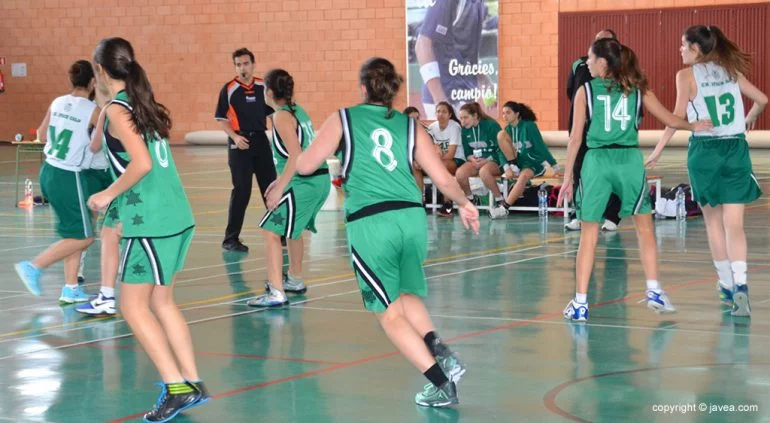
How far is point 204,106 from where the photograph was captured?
106 feet

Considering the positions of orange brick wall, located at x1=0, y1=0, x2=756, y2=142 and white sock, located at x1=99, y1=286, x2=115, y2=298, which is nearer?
white sock, located at x1=99, y1=286, x2=115, y2=298

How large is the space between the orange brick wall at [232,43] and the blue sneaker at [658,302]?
2011 centimetres

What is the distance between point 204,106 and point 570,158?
2521cm

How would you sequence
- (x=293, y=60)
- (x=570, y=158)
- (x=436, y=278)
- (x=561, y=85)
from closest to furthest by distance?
(x=570, y=158), (x=436, y=278), (x=561, y=85), (x=293, y=60)

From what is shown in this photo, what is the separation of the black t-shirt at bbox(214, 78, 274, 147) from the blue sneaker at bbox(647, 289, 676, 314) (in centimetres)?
549

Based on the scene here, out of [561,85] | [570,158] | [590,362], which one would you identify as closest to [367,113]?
[590,362]

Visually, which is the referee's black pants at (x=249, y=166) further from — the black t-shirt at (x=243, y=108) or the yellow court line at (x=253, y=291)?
the yellow court line at (x=253, y=291)

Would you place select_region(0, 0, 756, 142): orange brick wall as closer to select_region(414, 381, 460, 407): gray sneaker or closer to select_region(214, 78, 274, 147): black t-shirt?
select_region(214, 78, 274, 147): black t-shirt

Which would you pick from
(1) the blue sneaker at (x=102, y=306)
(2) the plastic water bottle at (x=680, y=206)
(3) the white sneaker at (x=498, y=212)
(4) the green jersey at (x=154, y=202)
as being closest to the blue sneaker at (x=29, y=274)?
(1) the blue sneaker at (x=102, y=306)

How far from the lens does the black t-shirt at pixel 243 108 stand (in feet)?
40.9

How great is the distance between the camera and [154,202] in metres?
5.52

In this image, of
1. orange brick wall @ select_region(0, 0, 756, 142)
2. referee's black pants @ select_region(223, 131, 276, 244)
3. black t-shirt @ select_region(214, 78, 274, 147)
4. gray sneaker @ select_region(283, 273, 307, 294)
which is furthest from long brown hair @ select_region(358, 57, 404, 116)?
orange brick wall @ select_region(0, 0, 756, 142)

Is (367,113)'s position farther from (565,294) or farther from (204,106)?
(204,106)

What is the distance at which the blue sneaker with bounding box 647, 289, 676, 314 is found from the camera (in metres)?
7.97
